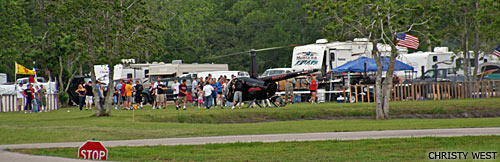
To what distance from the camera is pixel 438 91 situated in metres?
37.9

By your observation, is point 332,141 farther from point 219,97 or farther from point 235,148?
point 219,97

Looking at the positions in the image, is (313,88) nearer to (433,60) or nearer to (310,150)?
(433,60)

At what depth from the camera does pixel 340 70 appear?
132 feet

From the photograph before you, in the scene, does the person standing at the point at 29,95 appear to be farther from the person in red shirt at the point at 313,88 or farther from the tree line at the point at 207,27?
the person in red shirt at the point at 313,88

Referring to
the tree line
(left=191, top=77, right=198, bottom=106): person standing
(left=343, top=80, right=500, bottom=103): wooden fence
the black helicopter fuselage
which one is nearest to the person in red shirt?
(left=343, top=80, right=500, bottom=103): wooden fence

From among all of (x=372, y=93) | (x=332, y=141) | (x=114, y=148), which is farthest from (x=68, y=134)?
(x=372, y=93)

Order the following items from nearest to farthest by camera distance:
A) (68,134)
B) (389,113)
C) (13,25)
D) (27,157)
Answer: (27,157)
(68,134)
(389,113)
(13,25)

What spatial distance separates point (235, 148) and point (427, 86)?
22.8 meters

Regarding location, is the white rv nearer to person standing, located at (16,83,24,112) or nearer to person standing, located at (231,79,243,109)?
person standing, located at (231,79,243,109)

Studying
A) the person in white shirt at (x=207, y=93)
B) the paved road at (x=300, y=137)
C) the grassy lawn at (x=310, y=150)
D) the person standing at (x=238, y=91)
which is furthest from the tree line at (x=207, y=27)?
the grassy lawn at (x=310, y=150)

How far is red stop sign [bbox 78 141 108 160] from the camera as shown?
45.6 ft

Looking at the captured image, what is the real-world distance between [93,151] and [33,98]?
23.5 m

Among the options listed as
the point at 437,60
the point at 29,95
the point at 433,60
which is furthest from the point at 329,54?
the point at 29,95

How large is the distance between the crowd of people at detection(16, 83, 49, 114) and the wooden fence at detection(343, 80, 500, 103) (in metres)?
16.0
